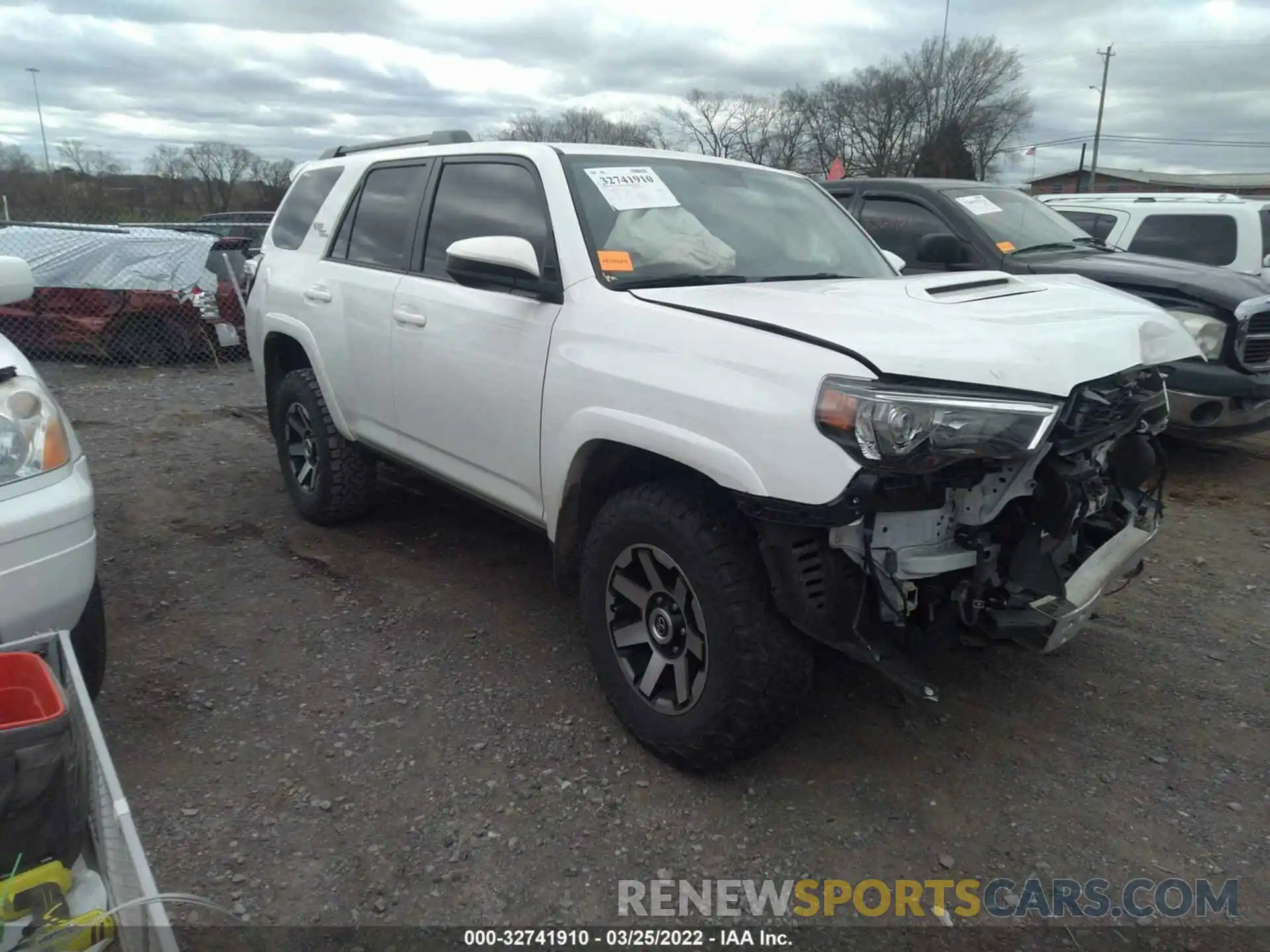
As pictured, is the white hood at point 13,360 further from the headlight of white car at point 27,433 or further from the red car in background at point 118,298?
the red car in background at point 118,298

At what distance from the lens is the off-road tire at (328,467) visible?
4.60 meters

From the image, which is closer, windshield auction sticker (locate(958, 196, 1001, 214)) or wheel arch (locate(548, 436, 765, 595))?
wheel arch (locate(548, 436, 765, 595))

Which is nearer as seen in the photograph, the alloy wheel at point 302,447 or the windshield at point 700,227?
the windshield at point 700,227

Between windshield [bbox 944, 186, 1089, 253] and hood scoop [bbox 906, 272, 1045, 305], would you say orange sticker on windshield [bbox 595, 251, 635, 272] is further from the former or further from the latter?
windshield [bbox 944, 186, 1089, 253]

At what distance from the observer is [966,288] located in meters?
3.04

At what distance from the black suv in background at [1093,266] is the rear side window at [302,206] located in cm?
325

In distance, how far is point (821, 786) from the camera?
2814mm

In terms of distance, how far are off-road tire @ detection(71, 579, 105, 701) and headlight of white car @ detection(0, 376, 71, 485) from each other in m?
0.38

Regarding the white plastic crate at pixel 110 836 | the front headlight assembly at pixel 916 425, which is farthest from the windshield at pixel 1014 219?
→ the white plastic crate at pixel 110 836

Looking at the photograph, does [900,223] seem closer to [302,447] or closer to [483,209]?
[483,209]

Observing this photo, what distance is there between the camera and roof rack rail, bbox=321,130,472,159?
438cm

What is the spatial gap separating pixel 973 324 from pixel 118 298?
31.6 feet

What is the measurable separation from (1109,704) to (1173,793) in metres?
0.51

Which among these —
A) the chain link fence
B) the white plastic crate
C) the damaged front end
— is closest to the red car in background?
the chain link fence
